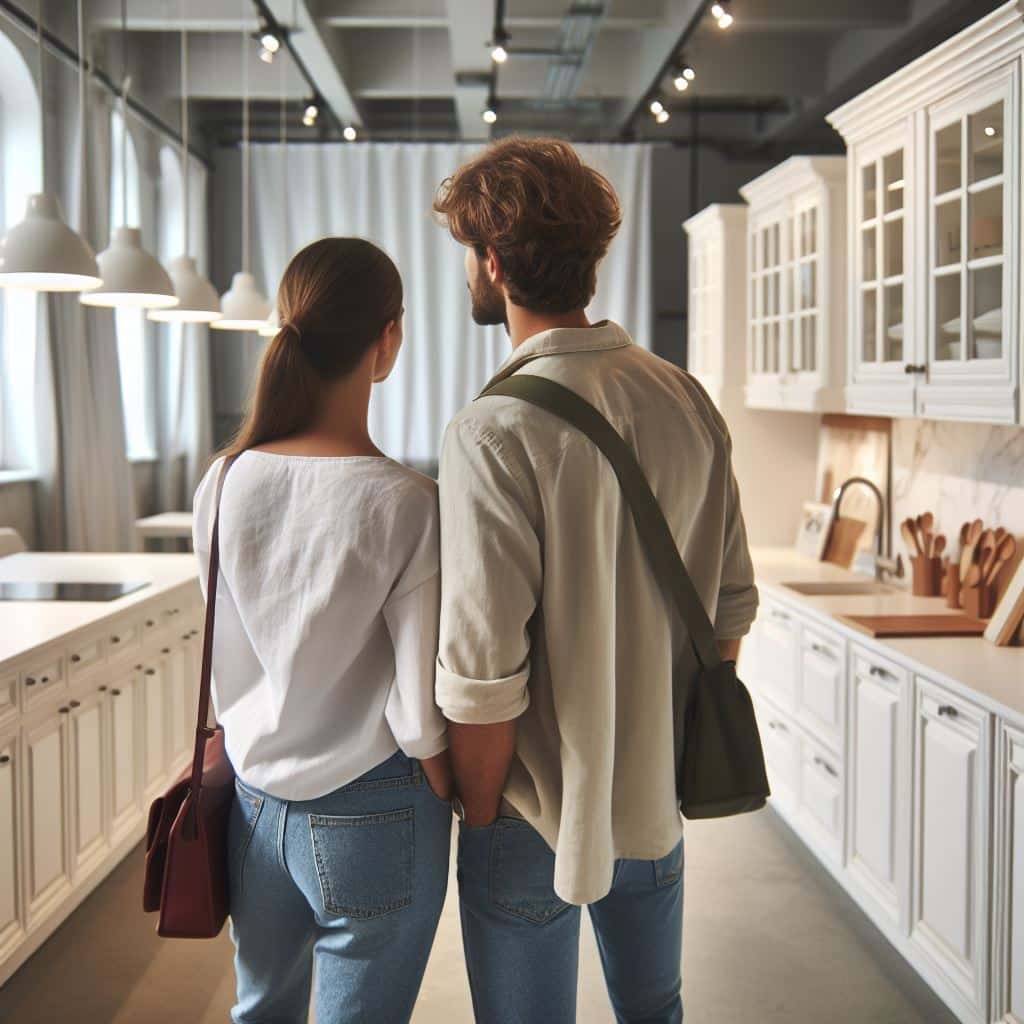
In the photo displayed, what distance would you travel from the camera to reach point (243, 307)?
4.70 m

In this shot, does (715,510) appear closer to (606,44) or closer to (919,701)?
(919,701)

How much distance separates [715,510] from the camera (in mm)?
1570

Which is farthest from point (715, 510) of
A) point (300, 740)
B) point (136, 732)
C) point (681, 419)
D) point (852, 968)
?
point (136, 732)

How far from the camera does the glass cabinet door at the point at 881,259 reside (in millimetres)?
3568

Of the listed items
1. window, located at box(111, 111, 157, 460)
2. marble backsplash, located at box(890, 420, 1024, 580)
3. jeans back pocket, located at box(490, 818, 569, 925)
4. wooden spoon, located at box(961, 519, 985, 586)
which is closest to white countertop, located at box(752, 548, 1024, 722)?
wooden spoon, located at box(961, 519, 985, 586)

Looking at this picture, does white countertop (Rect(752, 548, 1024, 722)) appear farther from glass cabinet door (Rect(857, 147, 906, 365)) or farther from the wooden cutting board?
glass cabinet door (Rect(857, 147, 906, 365))

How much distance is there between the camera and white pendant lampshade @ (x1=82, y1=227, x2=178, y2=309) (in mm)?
3400

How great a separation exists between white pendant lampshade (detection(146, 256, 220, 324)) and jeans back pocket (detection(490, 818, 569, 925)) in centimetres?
295

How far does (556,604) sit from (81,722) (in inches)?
85.5

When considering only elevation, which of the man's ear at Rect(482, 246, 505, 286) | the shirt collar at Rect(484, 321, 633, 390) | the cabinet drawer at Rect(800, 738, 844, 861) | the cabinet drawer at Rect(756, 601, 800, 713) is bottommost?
the cabinet drawer at Rect(800, 738, 844, 861)

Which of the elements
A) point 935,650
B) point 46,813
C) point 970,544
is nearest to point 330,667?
point 46,813

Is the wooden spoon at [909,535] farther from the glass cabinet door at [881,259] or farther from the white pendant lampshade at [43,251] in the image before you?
Result: the white pendant lampshade at [43,251]

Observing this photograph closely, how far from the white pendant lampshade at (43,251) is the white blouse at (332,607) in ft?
5.27

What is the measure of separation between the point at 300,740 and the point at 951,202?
2.44m
